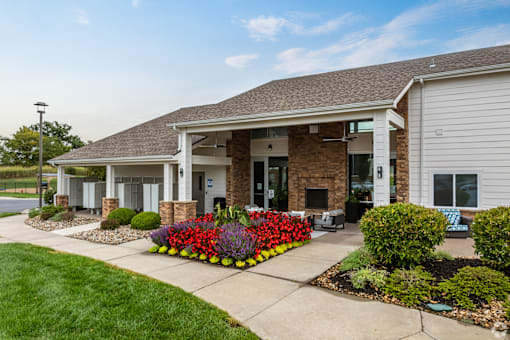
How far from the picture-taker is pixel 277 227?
7707mm

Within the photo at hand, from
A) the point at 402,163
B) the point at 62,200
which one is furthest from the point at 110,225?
the point at 402,163

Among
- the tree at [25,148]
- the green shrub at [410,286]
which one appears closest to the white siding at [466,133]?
the green shrub at [410,286]

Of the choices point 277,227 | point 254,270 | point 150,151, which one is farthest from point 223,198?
point 254,270

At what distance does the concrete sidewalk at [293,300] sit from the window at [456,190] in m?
4.07

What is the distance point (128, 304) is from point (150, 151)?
30.5 feet

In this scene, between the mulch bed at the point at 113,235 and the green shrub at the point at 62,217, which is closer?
the mulch bed at the point at 113,235

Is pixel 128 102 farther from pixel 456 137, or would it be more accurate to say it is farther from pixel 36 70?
pixel 456 137

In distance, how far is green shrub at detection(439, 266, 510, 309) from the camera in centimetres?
421

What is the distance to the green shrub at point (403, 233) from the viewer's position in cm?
520

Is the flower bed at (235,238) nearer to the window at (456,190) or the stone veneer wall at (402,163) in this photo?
the stone veneer wall at (402,163)

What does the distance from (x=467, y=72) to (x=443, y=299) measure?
7.47 meters

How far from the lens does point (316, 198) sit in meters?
12.3

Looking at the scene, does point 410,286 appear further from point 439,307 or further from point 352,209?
point 352,209

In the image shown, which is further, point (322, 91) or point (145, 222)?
point (145, 222)
